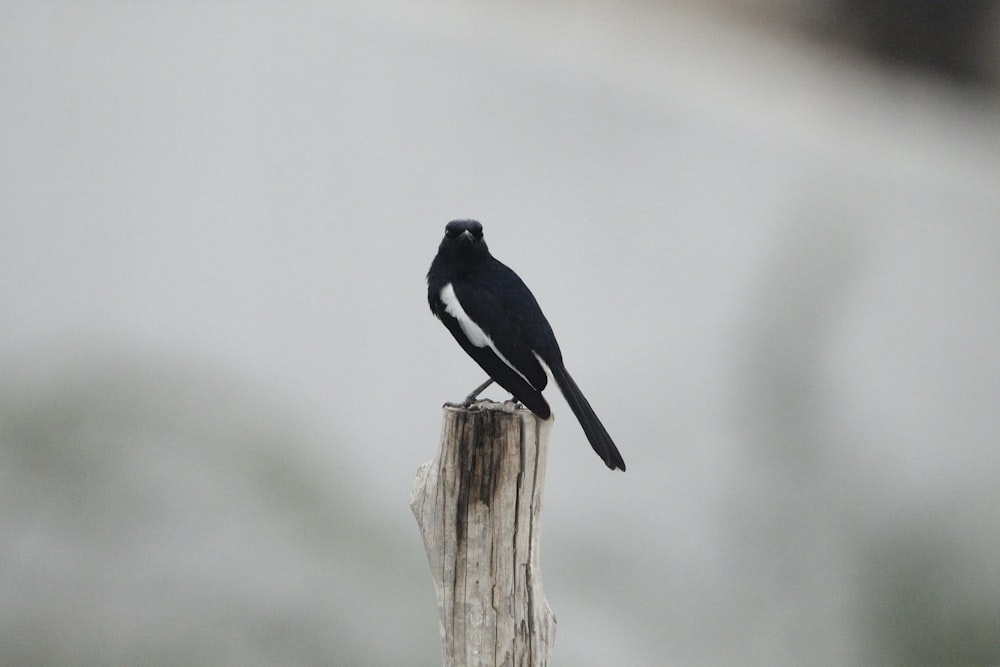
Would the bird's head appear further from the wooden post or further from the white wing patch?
the wooden post

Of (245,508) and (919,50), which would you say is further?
(919,50)

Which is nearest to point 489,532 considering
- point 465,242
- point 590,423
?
point 590,423

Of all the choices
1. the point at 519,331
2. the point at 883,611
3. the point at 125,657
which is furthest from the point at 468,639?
the point at 883,611

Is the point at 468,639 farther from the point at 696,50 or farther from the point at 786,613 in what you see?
the point at 696,50

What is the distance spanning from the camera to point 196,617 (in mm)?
4559

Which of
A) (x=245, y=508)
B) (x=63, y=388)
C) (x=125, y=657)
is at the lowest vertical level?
(x=125, y=657)

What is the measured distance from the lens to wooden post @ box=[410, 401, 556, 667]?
7.14ft

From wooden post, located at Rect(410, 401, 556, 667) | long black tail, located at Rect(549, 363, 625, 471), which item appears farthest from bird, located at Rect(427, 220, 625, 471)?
wooden post, located at Rect(410, 401, 556, 667)

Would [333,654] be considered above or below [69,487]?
below

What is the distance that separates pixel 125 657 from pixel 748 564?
3072 mm

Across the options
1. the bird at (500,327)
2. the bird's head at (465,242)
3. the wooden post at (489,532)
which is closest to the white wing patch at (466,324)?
the bird at (500,327)

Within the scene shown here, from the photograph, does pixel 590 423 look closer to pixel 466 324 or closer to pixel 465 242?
pixel 466 324

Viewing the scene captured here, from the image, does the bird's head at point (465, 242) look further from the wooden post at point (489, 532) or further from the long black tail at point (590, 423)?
the wooden post at point (489, 532)

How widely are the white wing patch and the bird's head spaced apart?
102 mm
